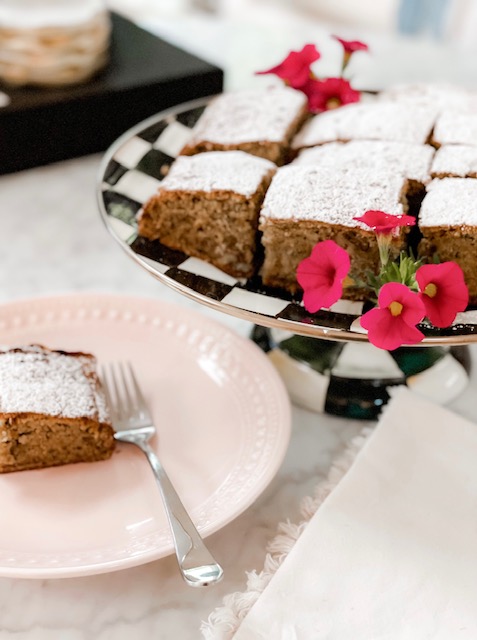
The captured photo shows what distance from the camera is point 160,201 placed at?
0.92 meters

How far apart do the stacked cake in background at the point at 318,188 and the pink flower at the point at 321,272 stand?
67 mm

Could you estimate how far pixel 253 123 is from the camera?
1.09 m

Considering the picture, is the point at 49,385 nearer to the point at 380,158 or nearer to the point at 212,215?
the point at 212,215

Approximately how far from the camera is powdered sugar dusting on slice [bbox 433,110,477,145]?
1.02m

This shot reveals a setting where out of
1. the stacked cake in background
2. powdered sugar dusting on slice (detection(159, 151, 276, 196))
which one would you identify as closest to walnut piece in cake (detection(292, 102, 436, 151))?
the stacked cake in background

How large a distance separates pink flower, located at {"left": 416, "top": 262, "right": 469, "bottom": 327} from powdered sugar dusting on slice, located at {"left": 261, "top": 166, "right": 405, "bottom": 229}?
0.11m

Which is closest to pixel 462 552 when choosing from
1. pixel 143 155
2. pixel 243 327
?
pixel 243 327

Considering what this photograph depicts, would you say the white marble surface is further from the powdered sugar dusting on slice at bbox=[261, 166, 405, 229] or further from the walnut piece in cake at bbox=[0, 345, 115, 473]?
the powdered sugar dusting on slice at bbox=[261, 166, 405, 229]

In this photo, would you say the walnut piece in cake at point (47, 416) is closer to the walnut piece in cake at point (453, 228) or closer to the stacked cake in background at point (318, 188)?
the stacked cake in background at point (318, 188)

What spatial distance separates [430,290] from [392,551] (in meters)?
0.27

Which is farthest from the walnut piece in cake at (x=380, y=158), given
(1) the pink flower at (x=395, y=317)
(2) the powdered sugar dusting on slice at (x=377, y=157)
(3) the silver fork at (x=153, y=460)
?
(3) the silver fork at (x=153, y=460)

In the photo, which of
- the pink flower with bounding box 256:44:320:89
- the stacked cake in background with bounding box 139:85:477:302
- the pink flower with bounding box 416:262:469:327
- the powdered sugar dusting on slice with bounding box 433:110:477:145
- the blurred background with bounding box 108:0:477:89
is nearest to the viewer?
the pink flower with bounding box 416:262:469:327

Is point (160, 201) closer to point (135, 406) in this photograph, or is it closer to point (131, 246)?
point (131, 246)

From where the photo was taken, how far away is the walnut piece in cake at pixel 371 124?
3.44ft
